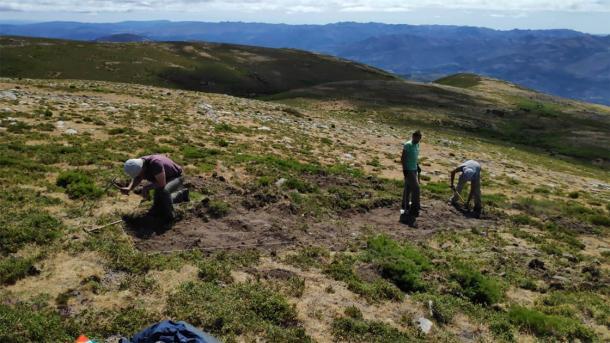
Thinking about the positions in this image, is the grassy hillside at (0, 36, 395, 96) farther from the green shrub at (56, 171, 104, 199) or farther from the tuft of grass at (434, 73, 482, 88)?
the green shrub at (56, 171, 104, 199)

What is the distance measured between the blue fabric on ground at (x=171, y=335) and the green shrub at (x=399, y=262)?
6.21 meters

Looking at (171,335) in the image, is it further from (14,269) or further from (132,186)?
(132,186)

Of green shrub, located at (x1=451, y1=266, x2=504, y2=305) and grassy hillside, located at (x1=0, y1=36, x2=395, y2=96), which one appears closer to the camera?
green shrub, located at (x1=451, y1=266, x2=504, y2=305)

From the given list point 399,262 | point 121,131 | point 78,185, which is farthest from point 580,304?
point 121,131

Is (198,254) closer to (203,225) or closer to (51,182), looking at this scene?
(203,225)

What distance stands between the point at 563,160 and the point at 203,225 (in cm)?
4955

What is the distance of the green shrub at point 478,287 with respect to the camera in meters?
12.6

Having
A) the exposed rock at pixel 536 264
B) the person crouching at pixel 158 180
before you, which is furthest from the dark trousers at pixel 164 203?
the exposed rock at pixel 536 264

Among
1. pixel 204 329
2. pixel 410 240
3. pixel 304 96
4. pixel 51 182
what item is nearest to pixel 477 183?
pixel 410 240

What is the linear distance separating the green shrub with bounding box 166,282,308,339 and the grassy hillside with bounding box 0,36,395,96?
7430 cm

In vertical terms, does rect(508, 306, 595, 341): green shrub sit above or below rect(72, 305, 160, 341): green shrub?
below

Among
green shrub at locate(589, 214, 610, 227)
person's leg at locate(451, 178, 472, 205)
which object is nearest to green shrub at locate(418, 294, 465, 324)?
person's leg at locate(451, 178, 472, 205)

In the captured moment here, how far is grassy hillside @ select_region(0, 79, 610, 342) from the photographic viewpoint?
10.4 m

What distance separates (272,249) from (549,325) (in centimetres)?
785
